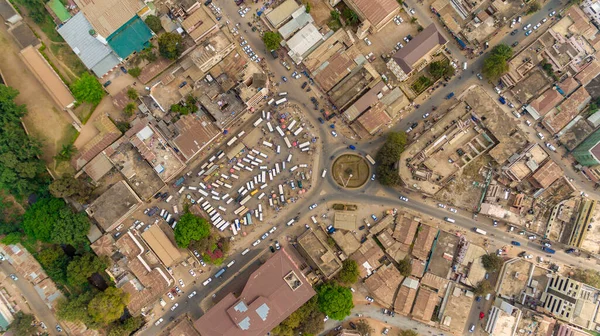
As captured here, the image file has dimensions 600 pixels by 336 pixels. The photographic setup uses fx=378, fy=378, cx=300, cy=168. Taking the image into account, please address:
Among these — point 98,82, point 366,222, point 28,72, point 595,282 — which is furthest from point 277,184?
point 595,282

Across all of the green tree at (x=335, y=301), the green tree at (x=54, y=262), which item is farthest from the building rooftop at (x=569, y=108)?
the green tree at (x=54, y=262)

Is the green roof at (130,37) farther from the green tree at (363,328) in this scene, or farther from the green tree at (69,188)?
the green tree at (363,328)

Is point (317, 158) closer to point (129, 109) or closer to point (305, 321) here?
point (305, 321)

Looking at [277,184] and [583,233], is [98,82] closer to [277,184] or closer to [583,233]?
[277,184]

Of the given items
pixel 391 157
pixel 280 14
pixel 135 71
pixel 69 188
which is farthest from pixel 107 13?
pixel 391 157

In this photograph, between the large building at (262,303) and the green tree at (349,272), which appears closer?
the large building at (262,303)
